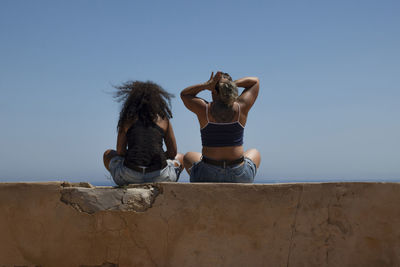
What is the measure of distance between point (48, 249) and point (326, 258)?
6.96 ft

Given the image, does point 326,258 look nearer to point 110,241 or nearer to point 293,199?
point 293,199

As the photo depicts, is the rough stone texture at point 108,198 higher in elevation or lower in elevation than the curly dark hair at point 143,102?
lower

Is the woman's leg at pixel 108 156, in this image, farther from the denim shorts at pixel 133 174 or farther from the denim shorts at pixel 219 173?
the denim shorts at pixel 219 173

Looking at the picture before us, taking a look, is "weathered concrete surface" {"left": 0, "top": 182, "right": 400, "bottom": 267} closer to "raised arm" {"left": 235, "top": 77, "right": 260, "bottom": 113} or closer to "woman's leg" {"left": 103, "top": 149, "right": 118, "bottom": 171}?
"woman's leg" {"left": 103, "top": 149, "right": 118, "bottom": 171}

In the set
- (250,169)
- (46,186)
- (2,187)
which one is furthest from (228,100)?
(2,187)

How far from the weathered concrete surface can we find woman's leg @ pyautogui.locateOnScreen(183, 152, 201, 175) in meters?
1.23

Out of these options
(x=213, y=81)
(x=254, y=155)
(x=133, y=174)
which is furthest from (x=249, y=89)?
(x=133, y=174)

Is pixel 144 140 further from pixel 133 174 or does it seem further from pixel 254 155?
pixel 254 155

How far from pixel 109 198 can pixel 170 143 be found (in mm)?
1424

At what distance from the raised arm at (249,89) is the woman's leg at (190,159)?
29.9 inches

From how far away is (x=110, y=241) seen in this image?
332 cm

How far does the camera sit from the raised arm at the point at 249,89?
4367mm

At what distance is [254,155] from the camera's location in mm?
4594

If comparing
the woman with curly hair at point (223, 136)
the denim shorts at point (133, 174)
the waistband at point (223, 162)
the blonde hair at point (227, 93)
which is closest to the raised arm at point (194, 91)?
the woman with curly hair at point (223, 136)
